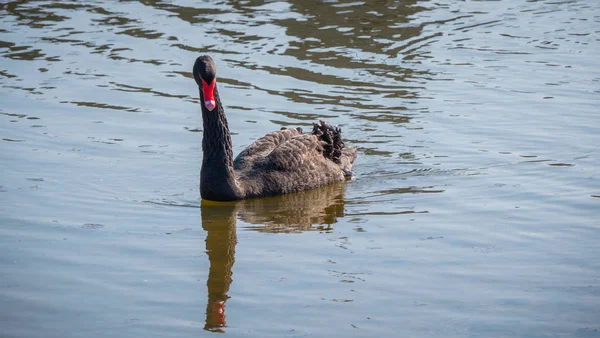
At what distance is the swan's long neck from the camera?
27.9ft

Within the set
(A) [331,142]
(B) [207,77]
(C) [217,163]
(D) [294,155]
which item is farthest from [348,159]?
(B) [207,77]

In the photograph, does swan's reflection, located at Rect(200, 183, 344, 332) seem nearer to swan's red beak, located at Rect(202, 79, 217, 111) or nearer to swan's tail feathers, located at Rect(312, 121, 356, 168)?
swan's tail feathers, located at Rect(312, 121, 356, 168)

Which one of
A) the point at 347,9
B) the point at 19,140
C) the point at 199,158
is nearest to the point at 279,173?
the point at 199,158

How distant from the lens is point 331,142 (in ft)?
31.7

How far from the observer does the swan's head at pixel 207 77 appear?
8.05m

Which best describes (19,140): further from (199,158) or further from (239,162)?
(239,162)

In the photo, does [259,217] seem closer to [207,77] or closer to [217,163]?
[217,163]

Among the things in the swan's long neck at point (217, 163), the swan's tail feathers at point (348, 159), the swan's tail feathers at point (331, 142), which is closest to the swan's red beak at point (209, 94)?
the swan's long neck at point (217, 163)

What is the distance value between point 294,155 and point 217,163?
888 millimetres

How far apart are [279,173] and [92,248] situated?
2444mm

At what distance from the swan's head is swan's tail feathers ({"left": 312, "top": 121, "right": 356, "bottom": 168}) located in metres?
1.71

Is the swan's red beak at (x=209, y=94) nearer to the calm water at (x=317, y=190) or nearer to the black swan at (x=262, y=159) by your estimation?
the black swan at (x=262, y=159)

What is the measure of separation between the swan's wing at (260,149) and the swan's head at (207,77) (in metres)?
1.05

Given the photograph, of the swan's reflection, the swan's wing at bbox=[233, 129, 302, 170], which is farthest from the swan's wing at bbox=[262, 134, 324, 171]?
the swan's reflection
